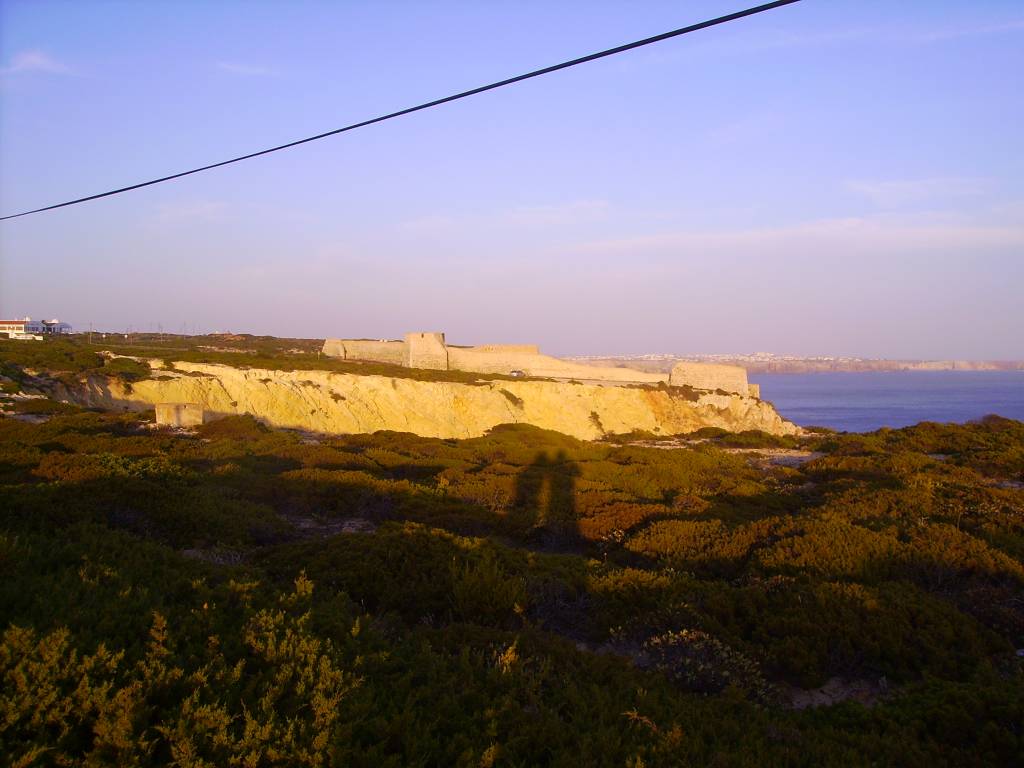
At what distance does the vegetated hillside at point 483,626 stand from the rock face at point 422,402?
56.7 feet

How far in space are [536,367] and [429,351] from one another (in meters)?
7.54

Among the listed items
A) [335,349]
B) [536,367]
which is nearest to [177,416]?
[536,367]

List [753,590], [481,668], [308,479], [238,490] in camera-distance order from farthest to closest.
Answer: [308,479], [238,490], [753,590], [481,668]

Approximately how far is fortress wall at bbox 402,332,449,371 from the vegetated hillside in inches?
1325

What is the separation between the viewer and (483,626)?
220 inches

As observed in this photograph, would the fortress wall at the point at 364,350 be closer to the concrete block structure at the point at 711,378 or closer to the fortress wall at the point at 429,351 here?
the fortress wall at the point at 429,351

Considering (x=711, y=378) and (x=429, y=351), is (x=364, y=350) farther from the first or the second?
(x=711, y=378)

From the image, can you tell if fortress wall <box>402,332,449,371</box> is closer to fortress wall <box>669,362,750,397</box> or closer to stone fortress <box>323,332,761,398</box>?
stone fortress <box>323,332,761,398</box>

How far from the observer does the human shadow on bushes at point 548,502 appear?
400 inches

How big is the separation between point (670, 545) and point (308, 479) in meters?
6.76


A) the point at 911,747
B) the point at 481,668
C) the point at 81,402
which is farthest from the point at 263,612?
the point at 81,402

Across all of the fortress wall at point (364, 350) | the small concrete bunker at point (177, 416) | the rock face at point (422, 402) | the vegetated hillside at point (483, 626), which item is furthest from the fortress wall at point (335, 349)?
the vegetated hillside at point (483, 626)

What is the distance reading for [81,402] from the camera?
2538 cm

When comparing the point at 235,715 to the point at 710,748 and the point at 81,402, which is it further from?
the point at 81,402
